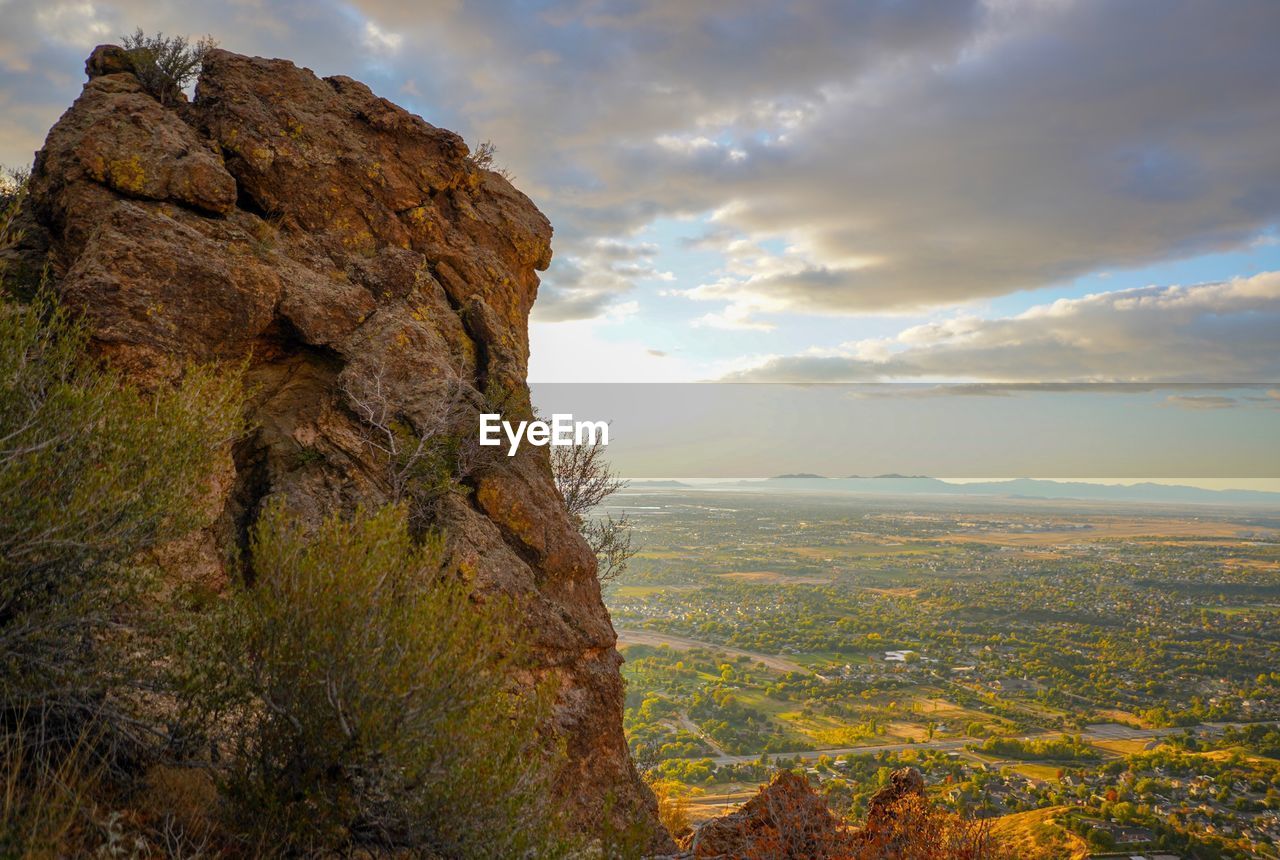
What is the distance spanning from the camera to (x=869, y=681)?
43.8m

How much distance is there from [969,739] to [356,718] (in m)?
37.8

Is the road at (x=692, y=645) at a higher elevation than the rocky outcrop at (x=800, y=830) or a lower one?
lower

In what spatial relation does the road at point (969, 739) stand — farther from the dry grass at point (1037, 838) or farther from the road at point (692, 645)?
the dry grass at point (1037, 838)

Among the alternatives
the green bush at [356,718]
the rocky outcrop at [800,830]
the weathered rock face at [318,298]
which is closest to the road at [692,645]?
the weathered rock face at [318,298]

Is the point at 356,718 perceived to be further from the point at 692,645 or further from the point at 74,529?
the point at 692,645

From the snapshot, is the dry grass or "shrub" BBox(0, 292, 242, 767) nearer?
"shrub" BBox(0, 292, 242, 767)

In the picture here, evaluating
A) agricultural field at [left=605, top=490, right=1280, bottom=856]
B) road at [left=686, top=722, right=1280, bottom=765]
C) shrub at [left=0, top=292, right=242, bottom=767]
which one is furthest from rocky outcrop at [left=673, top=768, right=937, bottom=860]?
road at [left=686, top=722, right=1280, bottom=765]

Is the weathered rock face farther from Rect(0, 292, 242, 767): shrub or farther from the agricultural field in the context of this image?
the agricultural field

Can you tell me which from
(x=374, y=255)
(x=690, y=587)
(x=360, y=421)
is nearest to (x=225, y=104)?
(x=374, y=255)

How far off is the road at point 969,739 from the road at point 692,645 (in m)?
13.5

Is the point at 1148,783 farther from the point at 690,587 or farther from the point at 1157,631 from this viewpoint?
the point at 690,587

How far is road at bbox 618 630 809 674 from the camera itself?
155 ft

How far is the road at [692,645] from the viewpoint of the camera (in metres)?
47.2

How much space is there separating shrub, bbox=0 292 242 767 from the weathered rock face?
2.23 m
